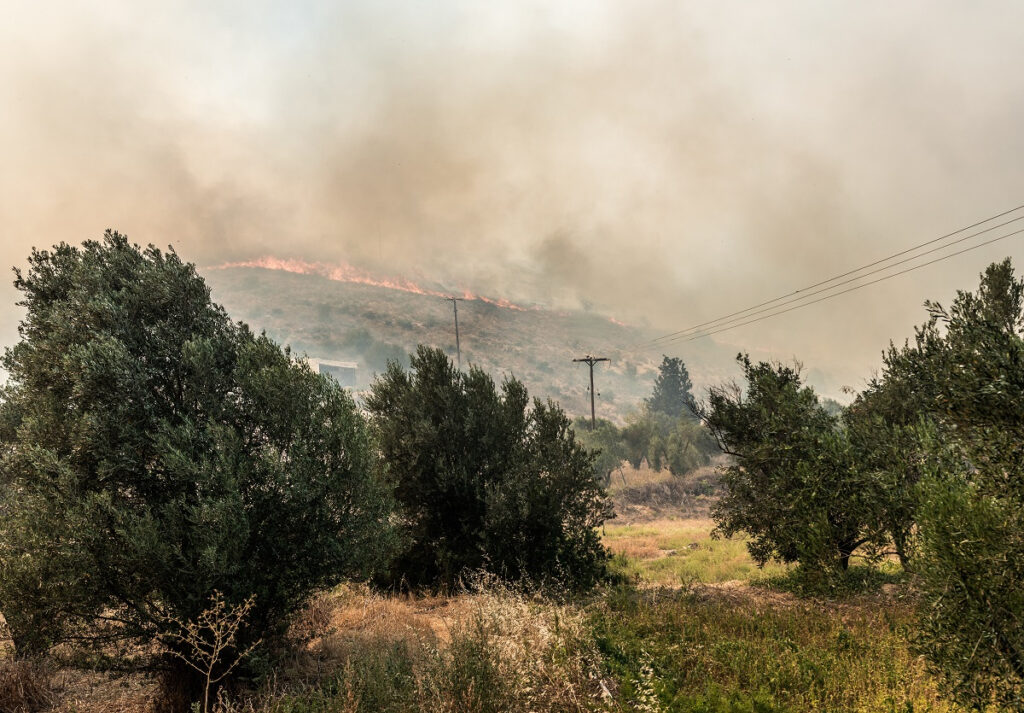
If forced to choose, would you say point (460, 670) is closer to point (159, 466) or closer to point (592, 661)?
point (592, 661)

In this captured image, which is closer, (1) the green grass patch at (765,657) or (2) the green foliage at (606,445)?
(1) the green grass patch at (765,657)

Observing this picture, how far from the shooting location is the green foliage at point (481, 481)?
679 inches

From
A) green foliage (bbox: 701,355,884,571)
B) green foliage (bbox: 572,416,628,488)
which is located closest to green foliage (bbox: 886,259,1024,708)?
green foliage (bbox: 701,355,884,571)

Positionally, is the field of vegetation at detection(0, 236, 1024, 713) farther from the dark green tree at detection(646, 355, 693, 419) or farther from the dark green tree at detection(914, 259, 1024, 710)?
the dark green tree at detection(646, 355, 693, 419)

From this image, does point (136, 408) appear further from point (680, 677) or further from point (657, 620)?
point (657, 620)

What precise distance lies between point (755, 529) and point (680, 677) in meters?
11.5

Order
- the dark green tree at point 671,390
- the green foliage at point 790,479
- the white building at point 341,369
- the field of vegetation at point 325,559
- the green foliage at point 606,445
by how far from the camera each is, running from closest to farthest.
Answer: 1. the field of vegetation at point 325,559
2. the green foliage at point 790,479
3. the green foliage at point 606,445
4. the dark green tree at point 671,390
5. the white building at point 341,369

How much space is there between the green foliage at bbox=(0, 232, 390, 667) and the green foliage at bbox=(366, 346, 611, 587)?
22.2 feet

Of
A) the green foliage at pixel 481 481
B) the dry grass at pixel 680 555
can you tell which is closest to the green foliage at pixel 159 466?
the green foliage at pixel 481 481

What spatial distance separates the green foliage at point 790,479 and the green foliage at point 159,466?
41.4ft

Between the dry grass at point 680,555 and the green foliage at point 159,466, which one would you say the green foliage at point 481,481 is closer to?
the dry grass at point 680,555

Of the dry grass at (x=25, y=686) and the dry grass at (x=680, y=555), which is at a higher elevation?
the dry grass at (x=25, y=686)

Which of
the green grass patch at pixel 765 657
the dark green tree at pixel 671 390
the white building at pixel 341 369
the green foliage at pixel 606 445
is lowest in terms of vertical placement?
the green grass patch at pixel 765 657

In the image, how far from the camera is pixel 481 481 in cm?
1844
